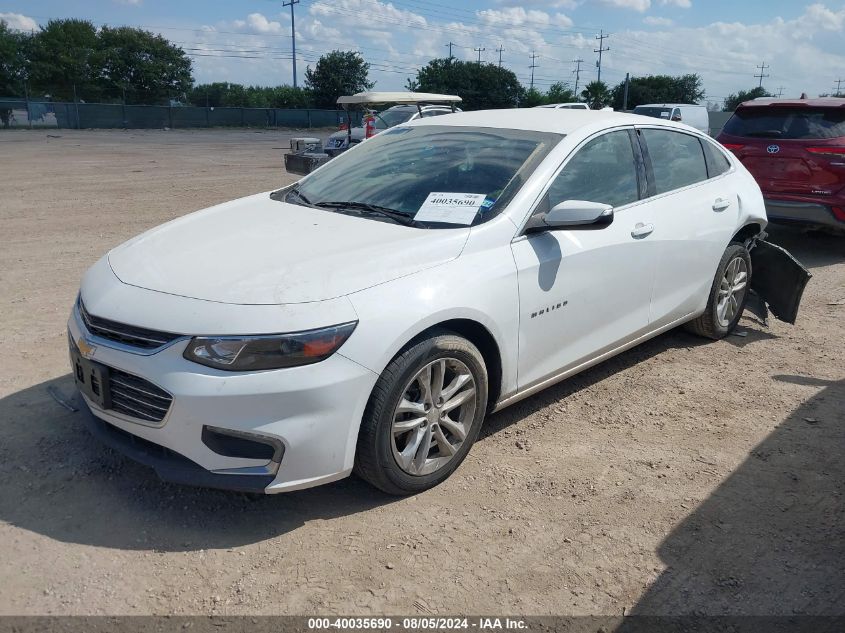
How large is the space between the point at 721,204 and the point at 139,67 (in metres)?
68.9

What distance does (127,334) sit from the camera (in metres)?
2.88

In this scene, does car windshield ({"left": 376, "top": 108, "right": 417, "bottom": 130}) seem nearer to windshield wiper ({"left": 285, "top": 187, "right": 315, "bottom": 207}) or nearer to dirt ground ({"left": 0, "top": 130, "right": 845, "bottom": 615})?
windshield wiper ({"left": 285, "top": 187, "right": 315, "bottom": 207})

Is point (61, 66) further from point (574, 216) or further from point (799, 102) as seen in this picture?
point (574, 216)

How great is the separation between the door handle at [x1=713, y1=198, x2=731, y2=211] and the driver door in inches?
32.6

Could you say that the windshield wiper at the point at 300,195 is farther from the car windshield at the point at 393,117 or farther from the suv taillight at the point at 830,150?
the car windshield at the point at 393,117

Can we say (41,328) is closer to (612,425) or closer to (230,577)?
(230,577)

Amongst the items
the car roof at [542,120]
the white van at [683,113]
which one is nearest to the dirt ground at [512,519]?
the car roof at [542,120]

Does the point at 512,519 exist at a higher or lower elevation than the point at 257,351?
lower

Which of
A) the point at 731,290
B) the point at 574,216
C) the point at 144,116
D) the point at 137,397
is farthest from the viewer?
the point at 144,116

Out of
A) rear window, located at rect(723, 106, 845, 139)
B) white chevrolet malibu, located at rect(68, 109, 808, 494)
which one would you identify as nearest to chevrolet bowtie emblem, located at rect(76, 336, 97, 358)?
white chevrolet malibu, located at rect(68, 109, 808, 494)

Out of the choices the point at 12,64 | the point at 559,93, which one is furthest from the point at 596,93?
the point at 12,64

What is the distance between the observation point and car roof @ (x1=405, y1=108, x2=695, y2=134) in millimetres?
4094

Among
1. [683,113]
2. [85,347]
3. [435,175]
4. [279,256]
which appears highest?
[683,113]

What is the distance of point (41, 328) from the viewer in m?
5.11
